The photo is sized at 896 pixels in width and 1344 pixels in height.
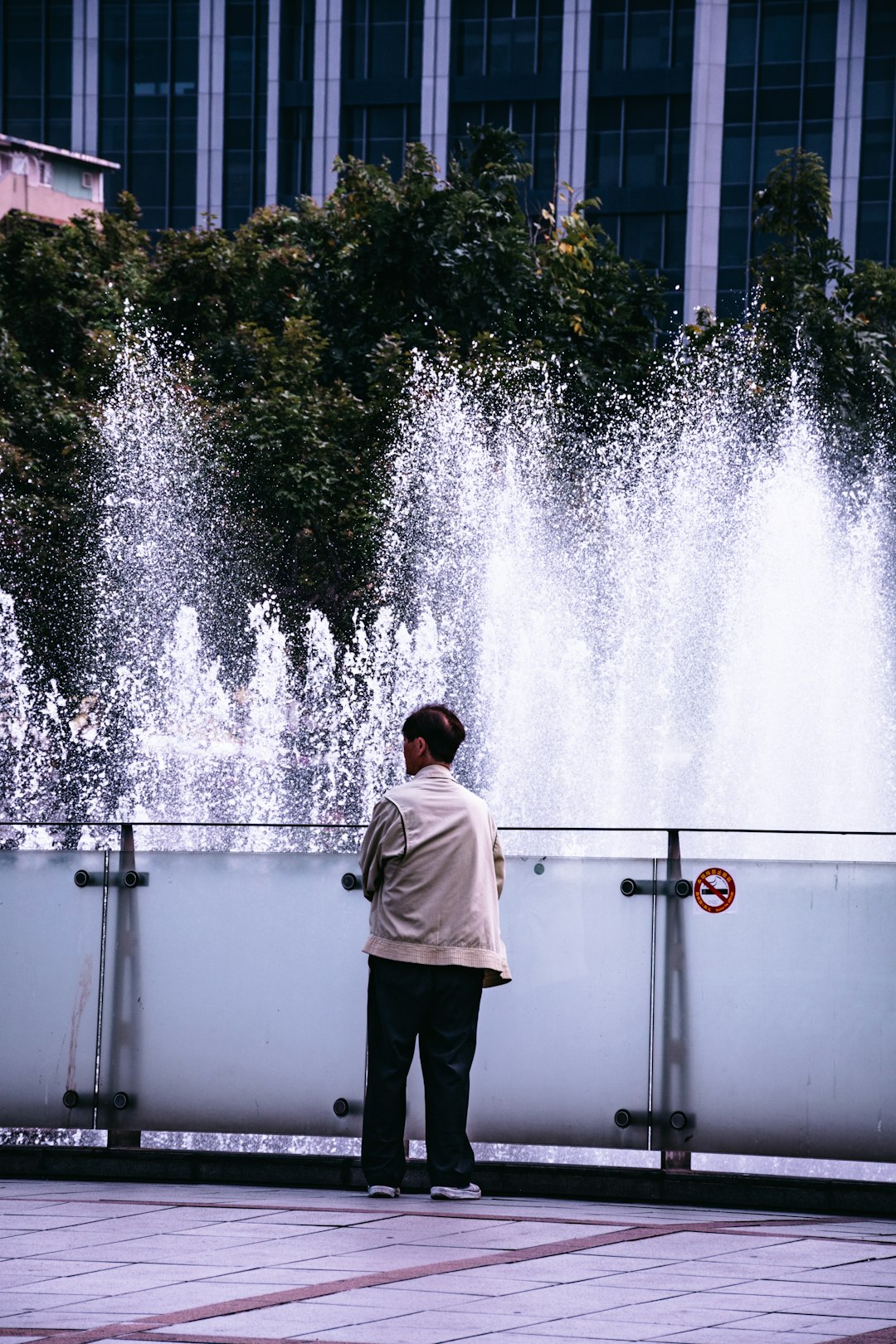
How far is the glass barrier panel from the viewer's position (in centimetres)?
684

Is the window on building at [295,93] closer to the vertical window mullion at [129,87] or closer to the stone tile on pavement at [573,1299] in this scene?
the vertical window mullion at [129,87]

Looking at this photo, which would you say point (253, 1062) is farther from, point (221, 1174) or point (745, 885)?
point (745, 885)

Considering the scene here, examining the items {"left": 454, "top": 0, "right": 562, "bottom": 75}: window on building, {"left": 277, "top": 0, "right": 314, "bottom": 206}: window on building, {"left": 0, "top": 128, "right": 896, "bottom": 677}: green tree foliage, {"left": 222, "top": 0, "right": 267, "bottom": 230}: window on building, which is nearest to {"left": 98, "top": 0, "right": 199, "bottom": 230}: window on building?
{"left": 222, "top": 0, "right": 267, "bottom": 230}: window on building

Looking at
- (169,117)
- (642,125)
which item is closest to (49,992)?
(642,125)

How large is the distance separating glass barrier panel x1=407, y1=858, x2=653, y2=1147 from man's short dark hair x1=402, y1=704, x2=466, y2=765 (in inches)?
29.0

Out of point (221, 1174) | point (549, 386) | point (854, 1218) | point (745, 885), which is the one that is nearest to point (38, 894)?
point (221, 1174)

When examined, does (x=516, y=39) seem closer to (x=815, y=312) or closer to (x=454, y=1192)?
(x=815, y=312)

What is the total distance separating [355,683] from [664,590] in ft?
11.5

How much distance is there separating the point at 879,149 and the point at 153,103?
2130 cm

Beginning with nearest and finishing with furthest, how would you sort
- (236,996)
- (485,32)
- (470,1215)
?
(470,1215), (236,996), (485,32)

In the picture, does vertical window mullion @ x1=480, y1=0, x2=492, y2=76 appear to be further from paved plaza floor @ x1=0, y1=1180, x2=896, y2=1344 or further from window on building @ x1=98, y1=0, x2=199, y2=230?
paved plaza floor @ x1=0, y1=1180, x2=896, y2=1344

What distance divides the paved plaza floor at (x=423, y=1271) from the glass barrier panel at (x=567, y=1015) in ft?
1.14

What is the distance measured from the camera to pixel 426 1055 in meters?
6.46

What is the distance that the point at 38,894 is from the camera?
7.46 meters
